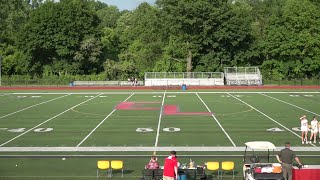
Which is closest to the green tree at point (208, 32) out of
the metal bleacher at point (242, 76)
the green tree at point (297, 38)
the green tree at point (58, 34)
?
the green tree at point (297, 38)

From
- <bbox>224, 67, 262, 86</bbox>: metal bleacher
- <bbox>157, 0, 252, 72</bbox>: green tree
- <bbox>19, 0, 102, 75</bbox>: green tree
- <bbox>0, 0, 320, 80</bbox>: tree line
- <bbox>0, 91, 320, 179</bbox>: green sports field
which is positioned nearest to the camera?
<bbox>0, 91, 320, 179</bbox>: green sports field

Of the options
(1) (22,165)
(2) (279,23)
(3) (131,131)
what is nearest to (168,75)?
(2) (279,23)

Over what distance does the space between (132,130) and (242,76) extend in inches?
1731

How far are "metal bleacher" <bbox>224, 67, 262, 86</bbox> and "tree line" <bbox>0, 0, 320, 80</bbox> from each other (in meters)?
5.10

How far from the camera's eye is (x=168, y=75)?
237 feet

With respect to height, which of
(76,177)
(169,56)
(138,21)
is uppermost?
(138,21)

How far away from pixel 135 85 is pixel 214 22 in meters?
17.4

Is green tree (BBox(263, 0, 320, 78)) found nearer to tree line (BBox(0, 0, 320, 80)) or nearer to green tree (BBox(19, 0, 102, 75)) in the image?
tree line (BBox(0, 0, 320, 80))

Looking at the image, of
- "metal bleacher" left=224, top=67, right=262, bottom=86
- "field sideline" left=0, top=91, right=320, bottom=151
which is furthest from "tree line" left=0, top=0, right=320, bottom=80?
"field sideline" left=0, top=91, right=320, bottom=151

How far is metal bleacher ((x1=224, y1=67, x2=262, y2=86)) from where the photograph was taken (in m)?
69.2

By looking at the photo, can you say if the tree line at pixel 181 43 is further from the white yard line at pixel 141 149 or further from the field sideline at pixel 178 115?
the white yard line at pixel 141 149

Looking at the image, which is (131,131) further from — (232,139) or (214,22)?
(214,22)

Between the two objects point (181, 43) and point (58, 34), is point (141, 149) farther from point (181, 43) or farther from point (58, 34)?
point (58, 34)

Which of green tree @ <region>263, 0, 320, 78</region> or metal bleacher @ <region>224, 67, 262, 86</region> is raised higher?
green tree @ <region>263, 0, 320, 78</region>
